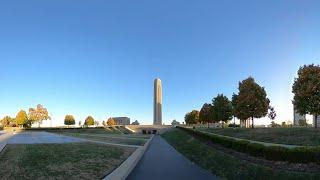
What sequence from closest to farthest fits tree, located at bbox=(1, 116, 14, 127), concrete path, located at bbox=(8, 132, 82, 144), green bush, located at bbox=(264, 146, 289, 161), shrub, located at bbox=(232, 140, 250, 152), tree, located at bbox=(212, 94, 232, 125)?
green bush, located at bbox=(264, 146, 289, 161) < shrub, located at bbox=(232, 140, 250, 152) < concrete path, located at bbox=(8, 132, 82, 144) < tree, located at bbox=(212, 94, 232, 125) < tree, located at bbox=(1, 116, 14, 127)

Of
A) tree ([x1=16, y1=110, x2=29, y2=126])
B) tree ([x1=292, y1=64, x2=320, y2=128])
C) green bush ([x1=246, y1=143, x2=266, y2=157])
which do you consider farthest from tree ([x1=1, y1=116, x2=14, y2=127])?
green bush ([x1=246, y1=143, x2=266, y2=157])

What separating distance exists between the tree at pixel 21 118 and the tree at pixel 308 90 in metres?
106

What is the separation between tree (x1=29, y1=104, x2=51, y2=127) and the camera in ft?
482

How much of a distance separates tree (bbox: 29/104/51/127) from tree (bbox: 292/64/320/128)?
121 m

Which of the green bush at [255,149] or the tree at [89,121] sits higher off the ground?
the tree at [89,121]

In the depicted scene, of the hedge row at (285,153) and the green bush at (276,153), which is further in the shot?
the green bush at (276,153)

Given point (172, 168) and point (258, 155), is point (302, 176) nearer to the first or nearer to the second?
point (258, 155)

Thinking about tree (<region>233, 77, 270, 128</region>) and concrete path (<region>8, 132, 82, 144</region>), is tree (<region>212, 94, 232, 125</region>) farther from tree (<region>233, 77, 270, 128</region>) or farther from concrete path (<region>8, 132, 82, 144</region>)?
concrete path (<region>8, 132, 82, 144</region>)

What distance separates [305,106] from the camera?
40062mm

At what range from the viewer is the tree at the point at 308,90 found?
39312 mm

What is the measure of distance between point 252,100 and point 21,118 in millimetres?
95823

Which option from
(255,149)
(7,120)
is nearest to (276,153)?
(255,149)

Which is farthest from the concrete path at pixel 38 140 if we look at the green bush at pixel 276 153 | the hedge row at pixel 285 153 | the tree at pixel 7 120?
the tree at pixel 7 120

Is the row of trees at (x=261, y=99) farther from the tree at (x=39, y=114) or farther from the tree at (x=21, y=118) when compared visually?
the tree at (x=39, y=114)
